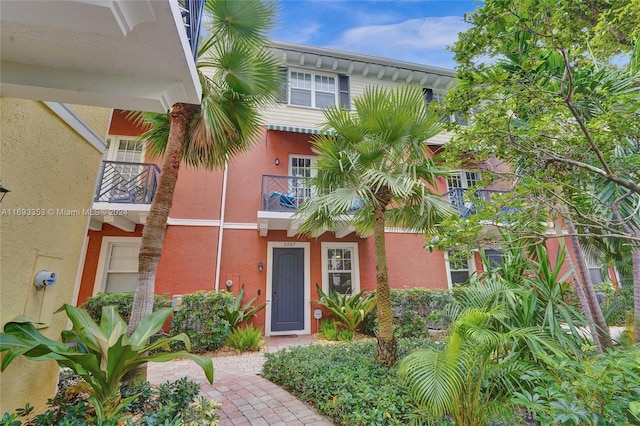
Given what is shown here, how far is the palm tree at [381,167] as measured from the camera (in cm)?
418

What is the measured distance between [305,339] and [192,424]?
17.5 ft

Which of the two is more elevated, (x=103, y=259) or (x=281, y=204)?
(x=281, y=204)

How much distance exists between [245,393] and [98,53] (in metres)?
4.46

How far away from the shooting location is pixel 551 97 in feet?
8.80

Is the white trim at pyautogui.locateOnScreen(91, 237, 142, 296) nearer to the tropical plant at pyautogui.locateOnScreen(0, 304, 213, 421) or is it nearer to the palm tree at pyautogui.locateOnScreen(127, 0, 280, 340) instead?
the palm tree at pyautogui.locateOnScreen(127, 0, 280, 340)

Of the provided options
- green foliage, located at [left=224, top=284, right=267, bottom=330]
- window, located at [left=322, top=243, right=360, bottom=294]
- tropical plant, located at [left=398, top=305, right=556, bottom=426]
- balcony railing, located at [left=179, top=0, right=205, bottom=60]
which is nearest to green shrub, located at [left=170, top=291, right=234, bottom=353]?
green foliage, located at [left=224, top=284, right=267, bottom=330]

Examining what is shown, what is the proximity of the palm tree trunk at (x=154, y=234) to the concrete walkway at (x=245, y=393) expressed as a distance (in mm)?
1658

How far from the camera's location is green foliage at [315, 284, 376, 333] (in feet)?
25.1

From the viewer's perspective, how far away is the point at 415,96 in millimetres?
4297

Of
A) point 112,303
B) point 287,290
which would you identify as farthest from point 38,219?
point 287,290

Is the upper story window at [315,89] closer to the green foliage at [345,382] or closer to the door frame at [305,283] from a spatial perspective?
the door frame at [305,283]

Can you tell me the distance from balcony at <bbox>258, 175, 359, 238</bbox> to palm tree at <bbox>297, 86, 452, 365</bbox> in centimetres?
302

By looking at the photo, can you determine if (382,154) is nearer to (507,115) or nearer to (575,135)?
(507,115)

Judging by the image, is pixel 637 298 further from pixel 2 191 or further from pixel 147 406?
pixel 2 191
